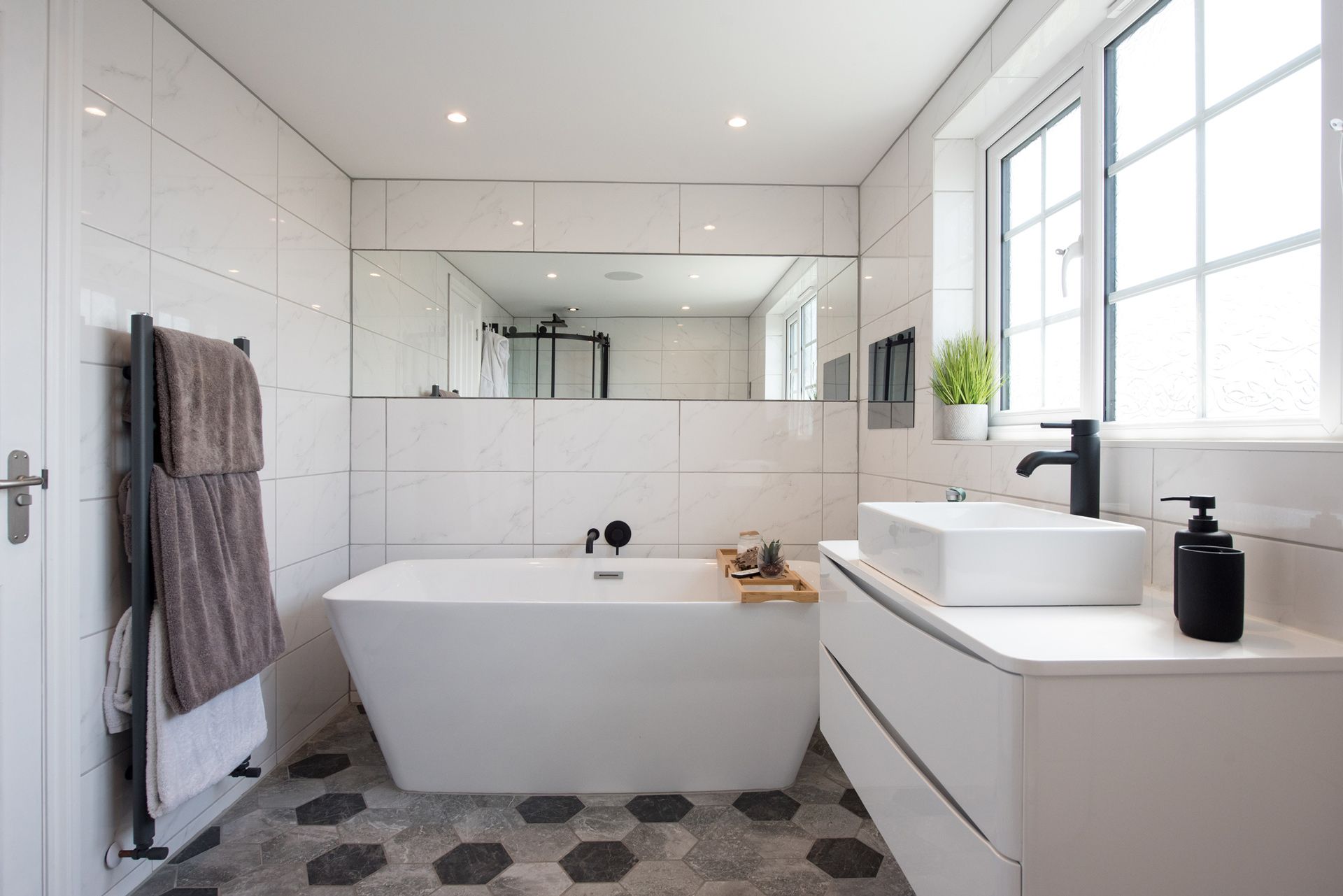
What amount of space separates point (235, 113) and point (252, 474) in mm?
1175

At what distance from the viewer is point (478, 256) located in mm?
2947

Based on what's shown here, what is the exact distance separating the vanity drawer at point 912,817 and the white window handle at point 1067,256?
118 centimetres

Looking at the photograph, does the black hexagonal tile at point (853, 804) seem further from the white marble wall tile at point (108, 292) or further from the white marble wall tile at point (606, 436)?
the white marble wall tile at point (108, 292)

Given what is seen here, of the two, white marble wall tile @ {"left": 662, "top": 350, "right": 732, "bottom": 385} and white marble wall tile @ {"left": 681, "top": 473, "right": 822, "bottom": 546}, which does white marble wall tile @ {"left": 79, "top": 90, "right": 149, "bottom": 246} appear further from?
white marble wall tile @ {"left": 681, "top": 473, "right": 822, "bottom": 546}

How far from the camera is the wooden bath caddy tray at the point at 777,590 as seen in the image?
6.73ft

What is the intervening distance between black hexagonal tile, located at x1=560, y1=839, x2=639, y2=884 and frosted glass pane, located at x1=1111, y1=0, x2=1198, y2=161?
2.24 meters

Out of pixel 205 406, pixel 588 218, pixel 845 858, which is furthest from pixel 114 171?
pixel 845 858

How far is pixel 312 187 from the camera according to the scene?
259cm

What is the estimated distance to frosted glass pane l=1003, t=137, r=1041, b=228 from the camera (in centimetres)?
199

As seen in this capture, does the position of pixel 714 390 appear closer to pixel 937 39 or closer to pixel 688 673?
pixel 688 673

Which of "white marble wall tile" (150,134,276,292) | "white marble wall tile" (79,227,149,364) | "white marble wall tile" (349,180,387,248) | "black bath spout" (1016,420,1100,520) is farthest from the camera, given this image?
"white marble wall tile" (349,180,387,248)

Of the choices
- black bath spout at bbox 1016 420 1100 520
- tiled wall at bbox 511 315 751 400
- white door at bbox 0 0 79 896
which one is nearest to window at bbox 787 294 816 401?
tiled wall at bbox 511 315 751 400

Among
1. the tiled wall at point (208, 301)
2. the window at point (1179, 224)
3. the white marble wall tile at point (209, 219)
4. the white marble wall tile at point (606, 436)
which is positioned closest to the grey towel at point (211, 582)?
the tiled wall at point (208, 301)

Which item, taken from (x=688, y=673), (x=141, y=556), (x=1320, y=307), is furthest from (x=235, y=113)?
(x=1320, y=307)
